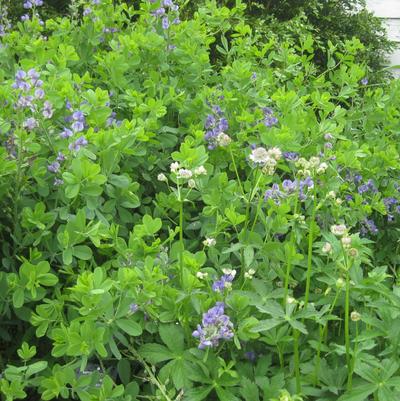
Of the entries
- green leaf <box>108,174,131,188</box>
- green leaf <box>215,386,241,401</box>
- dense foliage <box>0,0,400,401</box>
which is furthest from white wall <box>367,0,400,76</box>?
green leaf <box>215,386,241,401</box>

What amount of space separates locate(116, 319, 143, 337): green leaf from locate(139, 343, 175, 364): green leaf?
97 millimetres

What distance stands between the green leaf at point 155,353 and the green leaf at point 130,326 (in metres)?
0.10

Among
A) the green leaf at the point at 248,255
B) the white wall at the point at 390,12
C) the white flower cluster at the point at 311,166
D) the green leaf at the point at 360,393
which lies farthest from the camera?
the white wall at the point at 390,12

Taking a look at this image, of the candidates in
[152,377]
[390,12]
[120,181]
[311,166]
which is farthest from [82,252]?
[390,12]

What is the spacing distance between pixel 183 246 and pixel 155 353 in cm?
29

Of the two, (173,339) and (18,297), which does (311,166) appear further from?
(18,297)

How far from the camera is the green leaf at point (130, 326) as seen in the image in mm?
1537

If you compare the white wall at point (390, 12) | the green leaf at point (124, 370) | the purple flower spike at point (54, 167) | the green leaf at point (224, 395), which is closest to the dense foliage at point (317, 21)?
the white wall at point (390, 12)

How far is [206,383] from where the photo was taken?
1573 mm

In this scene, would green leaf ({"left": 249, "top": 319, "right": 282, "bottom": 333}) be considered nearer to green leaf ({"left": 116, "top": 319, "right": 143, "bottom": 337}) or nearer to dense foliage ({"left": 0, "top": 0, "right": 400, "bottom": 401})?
dense foliage ({"left": 0, "top": 0, "right": 400, "bottom": 401})

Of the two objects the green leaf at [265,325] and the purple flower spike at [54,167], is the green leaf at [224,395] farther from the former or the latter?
the purple flower spike at [54,167]

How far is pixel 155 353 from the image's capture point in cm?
161

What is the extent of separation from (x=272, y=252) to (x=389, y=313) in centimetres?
33

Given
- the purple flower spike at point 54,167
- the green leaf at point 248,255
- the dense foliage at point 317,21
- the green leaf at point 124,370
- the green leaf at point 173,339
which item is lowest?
the green leaf at point 124,370
